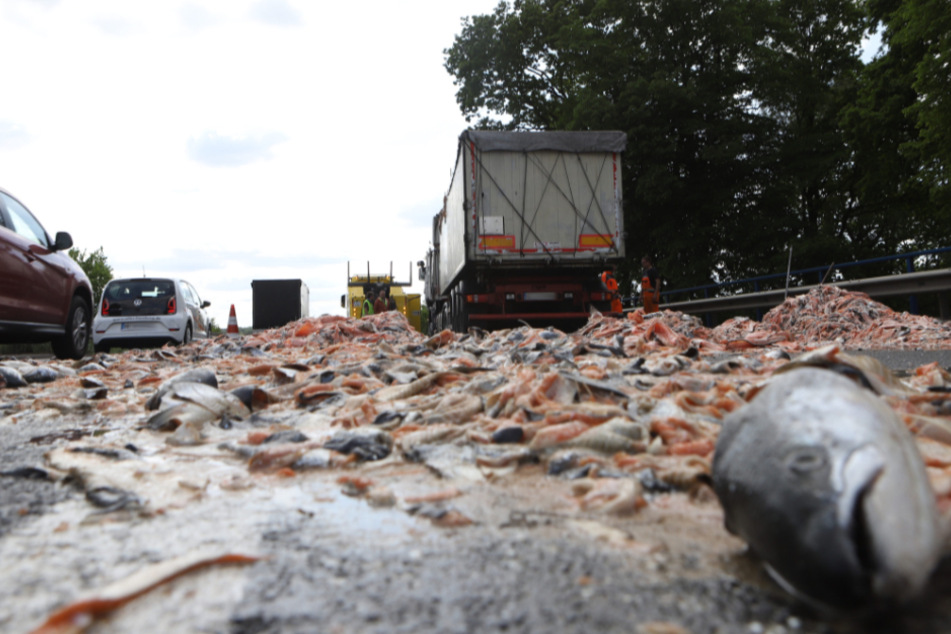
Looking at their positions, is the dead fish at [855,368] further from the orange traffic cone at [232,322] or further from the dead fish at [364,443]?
the orange traffic cone at [232,322]

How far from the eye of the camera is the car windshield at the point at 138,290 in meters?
14.5

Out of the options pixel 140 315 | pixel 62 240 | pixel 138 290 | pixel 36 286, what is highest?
pixel 62 240

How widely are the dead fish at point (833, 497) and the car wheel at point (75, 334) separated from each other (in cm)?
1030

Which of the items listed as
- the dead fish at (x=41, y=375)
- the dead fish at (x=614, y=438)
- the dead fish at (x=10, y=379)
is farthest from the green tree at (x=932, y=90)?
the dead fish at (x=10, y=379)

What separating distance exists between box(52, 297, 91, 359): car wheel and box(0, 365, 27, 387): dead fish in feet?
9.84

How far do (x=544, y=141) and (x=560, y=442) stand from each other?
36.2ft

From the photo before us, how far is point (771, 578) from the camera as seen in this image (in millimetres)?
1849

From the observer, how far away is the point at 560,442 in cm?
318

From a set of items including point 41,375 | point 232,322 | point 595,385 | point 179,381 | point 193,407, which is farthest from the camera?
point 232,322

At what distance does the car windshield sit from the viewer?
14.5 m

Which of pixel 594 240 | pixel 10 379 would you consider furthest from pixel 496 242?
pixel 10 379

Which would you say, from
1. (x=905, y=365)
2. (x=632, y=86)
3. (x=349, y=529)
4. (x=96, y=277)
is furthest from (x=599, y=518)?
(x=96, y=277)

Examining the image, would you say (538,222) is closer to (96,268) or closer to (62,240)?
(62,240)

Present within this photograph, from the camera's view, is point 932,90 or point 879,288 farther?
point 932,90
